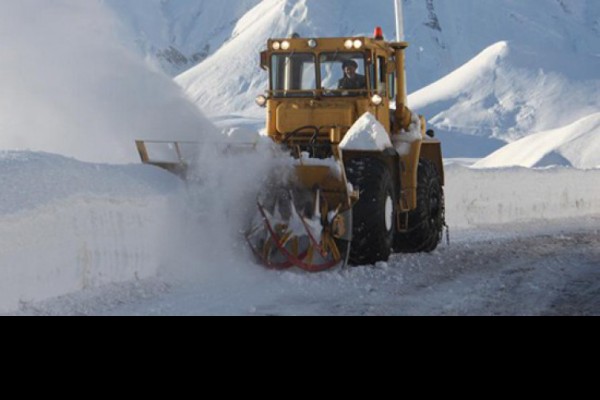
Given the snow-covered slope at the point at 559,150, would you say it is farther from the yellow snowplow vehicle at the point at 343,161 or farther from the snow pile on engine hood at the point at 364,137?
the snow pile on engine hood at the point at 364,137

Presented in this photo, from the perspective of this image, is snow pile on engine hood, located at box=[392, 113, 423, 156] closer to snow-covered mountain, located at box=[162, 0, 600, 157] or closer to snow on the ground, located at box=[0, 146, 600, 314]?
snow on the ground, located at box=[0, 146, 600, 314]

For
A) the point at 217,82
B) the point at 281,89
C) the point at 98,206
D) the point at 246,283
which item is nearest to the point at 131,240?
the point at 98,206

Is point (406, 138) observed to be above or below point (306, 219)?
above

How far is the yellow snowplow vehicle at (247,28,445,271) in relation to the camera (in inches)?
408

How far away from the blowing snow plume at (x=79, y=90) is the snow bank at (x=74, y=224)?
1950 mm

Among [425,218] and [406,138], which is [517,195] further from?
[406,138]

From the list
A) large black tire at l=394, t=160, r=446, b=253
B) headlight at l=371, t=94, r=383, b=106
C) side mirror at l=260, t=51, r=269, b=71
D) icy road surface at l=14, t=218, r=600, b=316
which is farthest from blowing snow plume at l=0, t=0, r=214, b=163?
large black tire at l=394, t=160, r=446, b=253

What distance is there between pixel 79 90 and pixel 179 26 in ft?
436

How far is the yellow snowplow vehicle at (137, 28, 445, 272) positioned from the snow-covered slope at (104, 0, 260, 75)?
117 m

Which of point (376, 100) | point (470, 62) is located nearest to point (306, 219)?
point (376, 100)

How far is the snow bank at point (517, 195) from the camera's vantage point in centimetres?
1939

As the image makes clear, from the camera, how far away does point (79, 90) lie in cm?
1359
